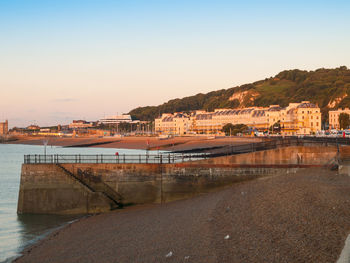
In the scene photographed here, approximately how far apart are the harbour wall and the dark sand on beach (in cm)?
188

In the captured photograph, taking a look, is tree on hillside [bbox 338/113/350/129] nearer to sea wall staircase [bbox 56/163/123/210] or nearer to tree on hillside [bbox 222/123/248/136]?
tree on hillside [bbox 222/123/248/136]

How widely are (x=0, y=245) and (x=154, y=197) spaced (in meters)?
8.92

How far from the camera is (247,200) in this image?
67.5 ft

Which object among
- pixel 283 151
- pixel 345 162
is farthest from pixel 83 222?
pixel 345 162

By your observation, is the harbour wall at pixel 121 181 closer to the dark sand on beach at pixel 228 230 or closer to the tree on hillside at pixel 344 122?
the dark sand on beach at pixel 228 230

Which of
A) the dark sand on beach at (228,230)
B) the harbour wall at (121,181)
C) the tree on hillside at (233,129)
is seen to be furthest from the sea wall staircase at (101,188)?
the tree on hillside at (233,129)

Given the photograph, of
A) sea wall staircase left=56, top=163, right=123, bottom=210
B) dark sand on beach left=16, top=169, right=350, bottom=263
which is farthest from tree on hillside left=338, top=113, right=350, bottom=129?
sea wall staircase left=56, top=163, right=123, bottom=210

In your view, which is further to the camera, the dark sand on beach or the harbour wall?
the harbour wall

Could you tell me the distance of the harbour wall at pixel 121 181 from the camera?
25359 millimetres

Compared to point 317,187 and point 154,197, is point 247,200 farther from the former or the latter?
point 154,197

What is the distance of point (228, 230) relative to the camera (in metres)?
15.8

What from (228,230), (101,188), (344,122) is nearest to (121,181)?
(101,188)

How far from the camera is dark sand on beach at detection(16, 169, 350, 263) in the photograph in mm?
13156

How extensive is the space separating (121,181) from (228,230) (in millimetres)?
11476
